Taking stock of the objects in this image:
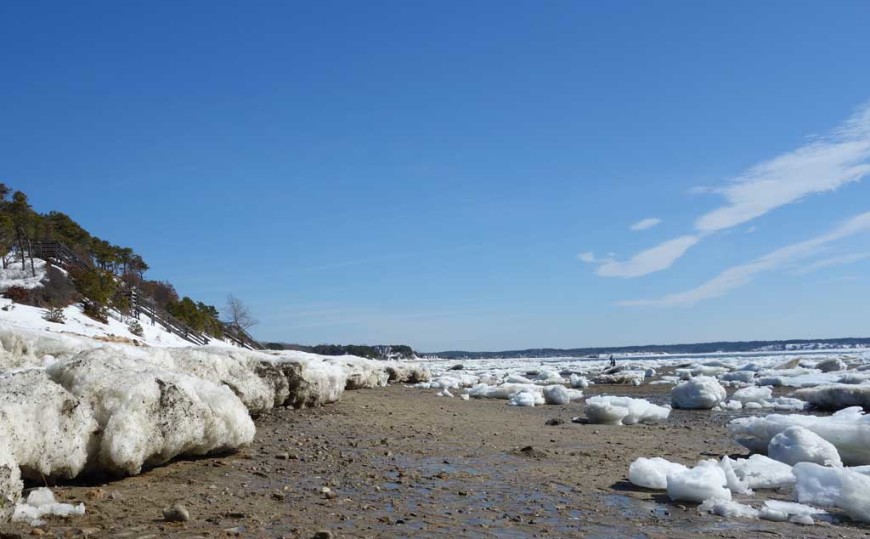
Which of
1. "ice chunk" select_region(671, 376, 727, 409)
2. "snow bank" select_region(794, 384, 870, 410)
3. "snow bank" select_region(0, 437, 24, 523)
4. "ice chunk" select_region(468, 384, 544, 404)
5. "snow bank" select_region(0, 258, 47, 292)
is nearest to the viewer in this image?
"snow bank" select_region(0, 437, 24, 523)

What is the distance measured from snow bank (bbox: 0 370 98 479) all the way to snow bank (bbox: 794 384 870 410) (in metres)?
14.6

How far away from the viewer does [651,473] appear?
5.66 m

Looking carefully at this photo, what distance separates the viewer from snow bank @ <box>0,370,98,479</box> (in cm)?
450

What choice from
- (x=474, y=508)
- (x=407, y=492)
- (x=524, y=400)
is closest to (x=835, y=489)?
(x=474, y=508)

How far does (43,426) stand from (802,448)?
7.14 m

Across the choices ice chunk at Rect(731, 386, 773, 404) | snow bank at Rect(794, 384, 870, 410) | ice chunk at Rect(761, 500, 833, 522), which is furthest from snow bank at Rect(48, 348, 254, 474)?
ice chunk at Rect(731, 386, 773, 404)

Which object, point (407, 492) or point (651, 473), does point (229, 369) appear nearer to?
point (407, 492)

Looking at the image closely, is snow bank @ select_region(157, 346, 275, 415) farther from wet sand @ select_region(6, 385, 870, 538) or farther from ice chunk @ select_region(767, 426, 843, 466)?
ice chunk @ select_region(767, 426, 843, 466)

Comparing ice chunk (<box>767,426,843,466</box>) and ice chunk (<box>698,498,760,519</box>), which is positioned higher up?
ice chunk (<box>767,426,843,466</box>)

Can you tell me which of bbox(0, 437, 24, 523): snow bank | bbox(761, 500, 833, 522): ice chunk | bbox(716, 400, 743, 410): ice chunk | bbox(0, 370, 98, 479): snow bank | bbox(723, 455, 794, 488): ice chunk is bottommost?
bbox(716, 400, 743, 410): ice chunk

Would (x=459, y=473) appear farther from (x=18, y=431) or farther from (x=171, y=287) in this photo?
(x=171, y=287)

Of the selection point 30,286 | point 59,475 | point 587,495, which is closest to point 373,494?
point 587,495

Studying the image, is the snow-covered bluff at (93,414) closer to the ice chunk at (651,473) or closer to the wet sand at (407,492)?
the wet sand at (407,492)

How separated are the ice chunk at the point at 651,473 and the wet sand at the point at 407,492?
11 centimetres
